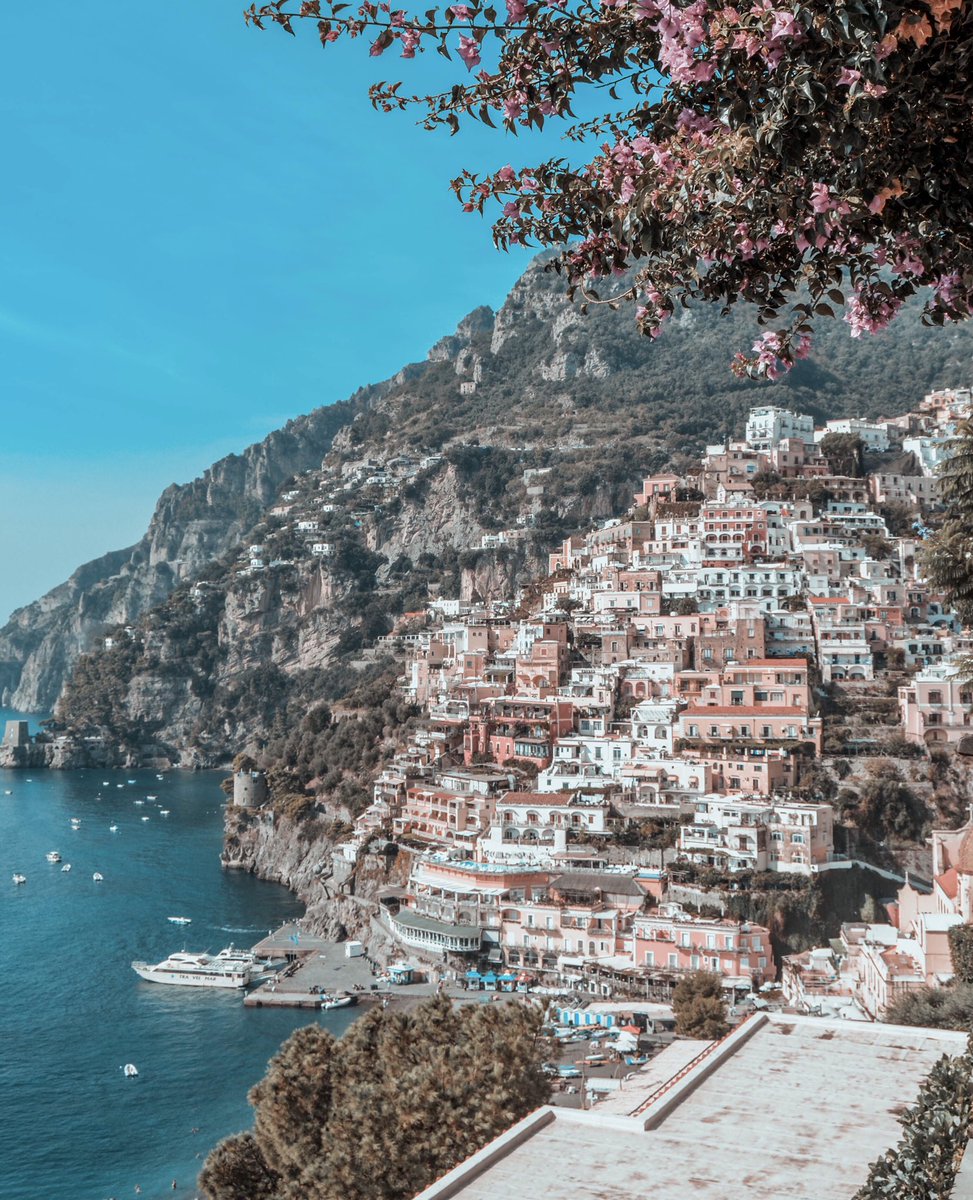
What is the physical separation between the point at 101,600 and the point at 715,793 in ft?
437

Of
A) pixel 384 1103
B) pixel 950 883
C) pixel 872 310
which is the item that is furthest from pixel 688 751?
pixel 872 310

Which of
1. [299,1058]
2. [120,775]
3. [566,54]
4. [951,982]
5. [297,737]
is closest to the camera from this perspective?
[566,54]

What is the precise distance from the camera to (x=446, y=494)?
3625 inches

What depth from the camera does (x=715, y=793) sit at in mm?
33438

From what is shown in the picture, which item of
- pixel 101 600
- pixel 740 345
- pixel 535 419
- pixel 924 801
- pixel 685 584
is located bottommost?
pixel 924 801

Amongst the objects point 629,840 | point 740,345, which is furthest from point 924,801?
point 740,345

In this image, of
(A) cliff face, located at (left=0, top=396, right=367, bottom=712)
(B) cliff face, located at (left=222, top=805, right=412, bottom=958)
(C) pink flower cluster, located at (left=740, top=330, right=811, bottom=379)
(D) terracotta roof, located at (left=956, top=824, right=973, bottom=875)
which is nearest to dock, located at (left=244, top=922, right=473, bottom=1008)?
(B) cliff face, located at (left=222, top=805, right=412, bottom=958)

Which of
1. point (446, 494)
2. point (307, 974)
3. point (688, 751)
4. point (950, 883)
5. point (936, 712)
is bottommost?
point (307, 974)

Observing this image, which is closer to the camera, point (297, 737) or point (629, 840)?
point (629, 840)

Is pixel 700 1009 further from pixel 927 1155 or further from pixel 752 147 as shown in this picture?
pixel 752 147

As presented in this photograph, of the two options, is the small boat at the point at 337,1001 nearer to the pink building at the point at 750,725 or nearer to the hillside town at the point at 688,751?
the hillside town at the point at 688,751

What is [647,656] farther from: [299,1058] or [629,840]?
[299,1058]

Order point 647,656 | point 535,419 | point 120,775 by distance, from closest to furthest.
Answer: point 647,656, point 120,775, point 535,419

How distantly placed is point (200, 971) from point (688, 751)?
1565 cm
